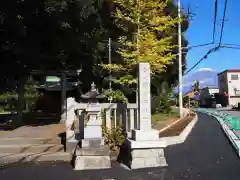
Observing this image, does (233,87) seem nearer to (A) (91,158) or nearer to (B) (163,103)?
(B) (163,103)

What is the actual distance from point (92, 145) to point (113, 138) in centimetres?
108

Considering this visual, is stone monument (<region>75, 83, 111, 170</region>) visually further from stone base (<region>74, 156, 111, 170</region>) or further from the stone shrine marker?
the stone shrine marker

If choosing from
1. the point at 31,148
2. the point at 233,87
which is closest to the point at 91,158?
the point at 31,148

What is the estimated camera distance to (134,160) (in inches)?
325

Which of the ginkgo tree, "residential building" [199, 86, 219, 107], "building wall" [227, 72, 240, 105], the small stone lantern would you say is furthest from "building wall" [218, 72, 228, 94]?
the small stone lantern

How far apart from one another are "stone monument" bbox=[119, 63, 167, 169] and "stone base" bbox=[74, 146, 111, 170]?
0.62 m

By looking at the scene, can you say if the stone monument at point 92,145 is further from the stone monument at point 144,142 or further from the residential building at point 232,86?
the residential building at point 232,86

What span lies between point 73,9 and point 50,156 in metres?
5.55

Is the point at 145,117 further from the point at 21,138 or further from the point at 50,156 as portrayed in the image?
the point at 21,138

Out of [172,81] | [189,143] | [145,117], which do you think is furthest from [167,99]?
[145,117]

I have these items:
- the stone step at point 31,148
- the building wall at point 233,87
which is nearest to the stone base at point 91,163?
the stone step at point 31,148

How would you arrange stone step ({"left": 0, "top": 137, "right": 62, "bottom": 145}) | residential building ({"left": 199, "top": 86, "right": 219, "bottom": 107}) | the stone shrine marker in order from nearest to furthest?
the stone shrine marker → stone step ({"left": 0, "top": 137, "right": 62, "bottom": 145}) → residential building ({"left": 199, "top": 86, "right": 219, "bottom": 107})

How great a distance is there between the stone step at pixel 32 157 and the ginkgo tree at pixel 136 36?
10.4m

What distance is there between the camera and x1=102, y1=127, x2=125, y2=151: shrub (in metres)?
9.66
